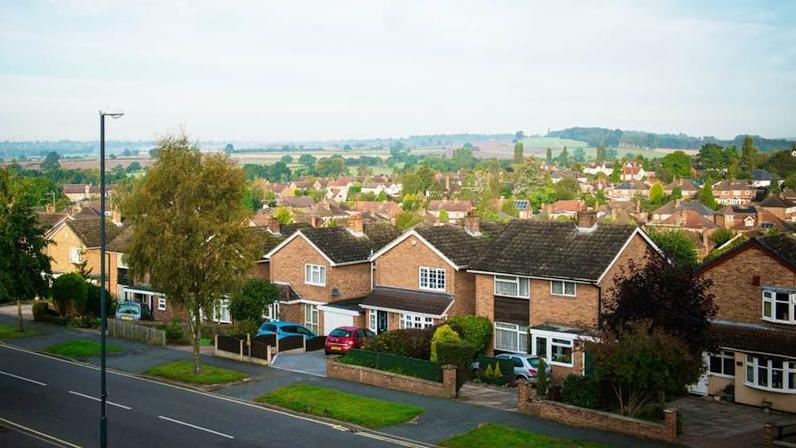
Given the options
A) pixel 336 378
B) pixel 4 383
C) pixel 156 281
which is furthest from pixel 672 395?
pixel 4 383

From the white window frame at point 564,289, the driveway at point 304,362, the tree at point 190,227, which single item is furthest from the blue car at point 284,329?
the white window frame at point 564,289

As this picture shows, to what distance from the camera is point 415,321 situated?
138ft

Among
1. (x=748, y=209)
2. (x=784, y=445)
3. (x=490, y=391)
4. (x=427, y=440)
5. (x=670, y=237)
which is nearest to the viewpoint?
(x=784, y=445)

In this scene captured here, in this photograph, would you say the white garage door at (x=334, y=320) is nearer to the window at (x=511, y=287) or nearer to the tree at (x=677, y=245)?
the window at (x=511, y=287)

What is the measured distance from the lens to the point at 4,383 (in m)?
36.2

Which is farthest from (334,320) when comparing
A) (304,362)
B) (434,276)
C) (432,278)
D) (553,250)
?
(553,250)

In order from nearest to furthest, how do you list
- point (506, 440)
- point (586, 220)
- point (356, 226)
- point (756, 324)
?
point (506, 440), point (756, 324), point (586, 220), point (356, 226)

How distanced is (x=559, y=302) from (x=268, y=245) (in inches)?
831

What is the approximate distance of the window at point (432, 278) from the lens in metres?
43.0

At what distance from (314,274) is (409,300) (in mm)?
7054

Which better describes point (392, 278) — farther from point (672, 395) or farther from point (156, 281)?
point (672, 395)

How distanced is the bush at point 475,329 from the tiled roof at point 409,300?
153cm

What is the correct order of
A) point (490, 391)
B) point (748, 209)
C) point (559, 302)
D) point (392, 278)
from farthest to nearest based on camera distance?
point (748, 209), point (392, 278), point (559, 302), point (490, 391)

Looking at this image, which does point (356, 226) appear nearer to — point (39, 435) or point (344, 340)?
point (344, 340)
